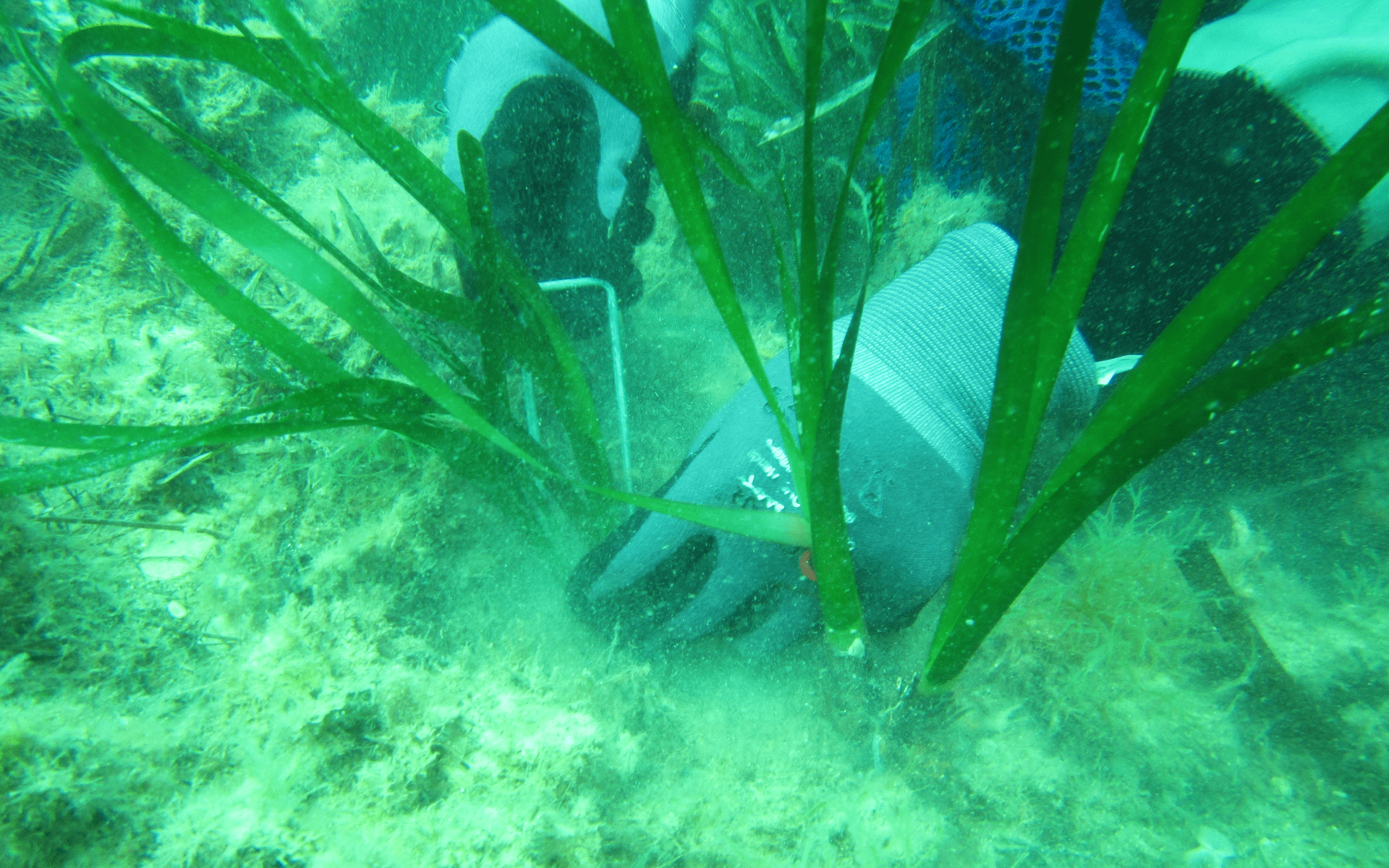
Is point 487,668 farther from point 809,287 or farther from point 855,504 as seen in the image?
point 809,287

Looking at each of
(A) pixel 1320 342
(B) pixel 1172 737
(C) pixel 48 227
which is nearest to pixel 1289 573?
(B) pixel 1172 737

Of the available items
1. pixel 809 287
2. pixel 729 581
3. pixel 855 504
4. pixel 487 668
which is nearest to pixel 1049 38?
pixel 809 287

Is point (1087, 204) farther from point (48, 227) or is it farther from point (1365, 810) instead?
point (48, 227)

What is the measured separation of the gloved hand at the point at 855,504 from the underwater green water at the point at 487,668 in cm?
16

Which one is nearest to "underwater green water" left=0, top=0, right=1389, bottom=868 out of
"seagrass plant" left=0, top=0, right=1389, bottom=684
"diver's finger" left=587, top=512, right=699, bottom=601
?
"diver's finger" left=587, top=512, right=699, bottom=601

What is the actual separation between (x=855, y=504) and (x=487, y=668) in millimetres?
1170

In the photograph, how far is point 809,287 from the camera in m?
1.23

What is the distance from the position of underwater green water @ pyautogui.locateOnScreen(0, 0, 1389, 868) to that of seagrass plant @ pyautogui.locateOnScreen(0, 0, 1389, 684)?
0.39 metres

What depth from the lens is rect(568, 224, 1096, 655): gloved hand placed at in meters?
1.67

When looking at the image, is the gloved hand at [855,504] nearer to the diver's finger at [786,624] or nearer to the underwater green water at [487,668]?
the diver's finger at [786,624]

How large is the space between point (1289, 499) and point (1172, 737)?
1860mm

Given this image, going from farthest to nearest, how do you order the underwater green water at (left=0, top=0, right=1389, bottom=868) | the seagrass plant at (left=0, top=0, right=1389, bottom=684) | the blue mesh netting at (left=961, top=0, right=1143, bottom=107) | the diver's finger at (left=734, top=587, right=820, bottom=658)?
the blue mesh netting at (left=961, top=0, right=1143, bottom=107) → the diver's finger at (left=734, top=587, right=820, bottom=658) → the underwater green water at (left=0, top=0, right=1389, bottom=868) → the seagrass plant at (left=0, top=0, right=1389, bottom=684)

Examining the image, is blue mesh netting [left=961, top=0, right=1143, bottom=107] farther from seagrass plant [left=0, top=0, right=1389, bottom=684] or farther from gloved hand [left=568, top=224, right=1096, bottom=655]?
seagrass plant [left=0, top=0, right=1389, bottom=684]

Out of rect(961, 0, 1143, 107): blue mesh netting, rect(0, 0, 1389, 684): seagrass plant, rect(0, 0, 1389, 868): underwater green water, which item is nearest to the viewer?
rect(0, 0, 1389, 684): seagrass plant
